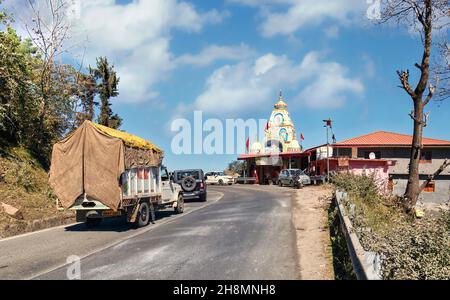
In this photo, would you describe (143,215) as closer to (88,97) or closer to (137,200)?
(137,200)

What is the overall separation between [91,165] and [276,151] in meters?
52.3

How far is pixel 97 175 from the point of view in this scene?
13586mm

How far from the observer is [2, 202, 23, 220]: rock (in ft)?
46.7

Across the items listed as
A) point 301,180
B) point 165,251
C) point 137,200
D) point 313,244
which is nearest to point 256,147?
point 301,180

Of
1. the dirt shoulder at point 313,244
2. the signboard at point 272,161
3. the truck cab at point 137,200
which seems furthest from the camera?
the signboard at point 272,161

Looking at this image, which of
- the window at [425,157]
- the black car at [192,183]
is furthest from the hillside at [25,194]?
the window at [425,157]

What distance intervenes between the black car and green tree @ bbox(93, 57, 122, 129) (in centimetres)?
1322

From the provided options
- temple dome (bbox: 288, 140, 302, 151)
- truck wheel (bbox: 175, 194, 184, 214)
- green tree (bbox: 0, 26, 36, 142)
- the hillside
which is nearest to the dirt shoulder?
truck wheel (bbox: 175, 194, 184, 214)

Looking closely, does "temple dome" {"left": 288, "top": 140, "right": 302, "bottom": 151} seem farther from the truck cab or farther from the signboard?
the truck cab

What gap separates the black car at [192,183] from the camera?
2569 cm

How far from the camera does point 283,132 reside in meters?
70.6

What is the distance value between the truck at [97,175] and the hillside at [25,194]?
1.61m

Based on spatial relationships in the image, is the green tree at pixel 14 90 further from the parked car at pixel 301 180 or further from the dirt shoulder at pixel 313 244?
the parked car at pixel 301 180
